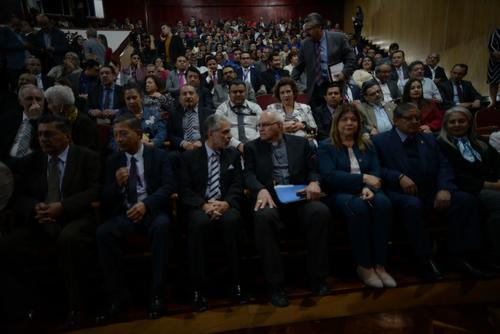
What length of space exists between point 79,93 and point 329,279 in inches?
129

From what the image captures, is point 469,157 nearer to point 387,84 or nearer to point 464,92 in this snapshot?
point 387,84

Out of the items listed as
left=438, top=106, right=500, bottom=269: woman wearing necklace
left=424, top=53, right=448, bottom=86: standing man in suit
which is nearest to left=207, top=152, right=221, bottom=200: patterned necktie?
left=438, top=106, right=500, bottom=269: woman wearing necklace

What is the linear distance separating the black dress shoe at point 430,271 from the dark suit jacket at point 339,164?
0.55 meters

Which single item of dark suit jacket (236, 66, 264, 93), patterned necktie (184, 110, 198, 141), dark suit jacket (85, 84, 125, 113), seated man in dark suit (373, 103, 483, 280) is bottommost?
seated man in dark suit (373, 103, 483, 280)

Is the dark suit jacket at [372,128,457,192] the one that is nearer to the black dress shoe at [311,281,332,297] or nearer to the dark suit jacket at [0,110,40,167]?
the black dress shoe at [311,281,332,297]

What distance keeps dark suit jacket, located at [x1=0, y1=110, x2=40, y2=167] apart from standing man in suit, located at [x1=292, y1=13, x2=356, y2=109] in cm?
200

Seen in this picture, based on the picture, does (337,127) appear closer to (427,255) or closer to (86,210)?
(427,255)

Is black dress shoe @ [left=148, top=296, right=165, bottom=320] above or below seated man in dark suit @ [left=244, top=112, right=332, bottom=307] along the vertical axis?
below

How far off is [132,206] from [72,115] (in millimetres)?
927

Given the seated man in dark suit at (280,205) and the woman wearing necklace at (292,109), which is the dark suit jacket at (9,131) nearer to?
the seated man in dark suit at (280,205)

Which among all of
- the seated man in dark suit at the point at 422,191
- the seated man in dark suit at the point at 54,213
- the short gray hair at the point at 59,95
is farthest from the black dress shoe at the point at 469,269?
the short gray hair at the point at 59,95

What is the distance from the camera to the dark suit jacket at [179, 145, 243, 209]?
1.95 m

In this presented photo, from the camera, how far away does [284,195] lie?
6.01 feet

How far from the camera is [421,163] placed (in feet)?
6.75
